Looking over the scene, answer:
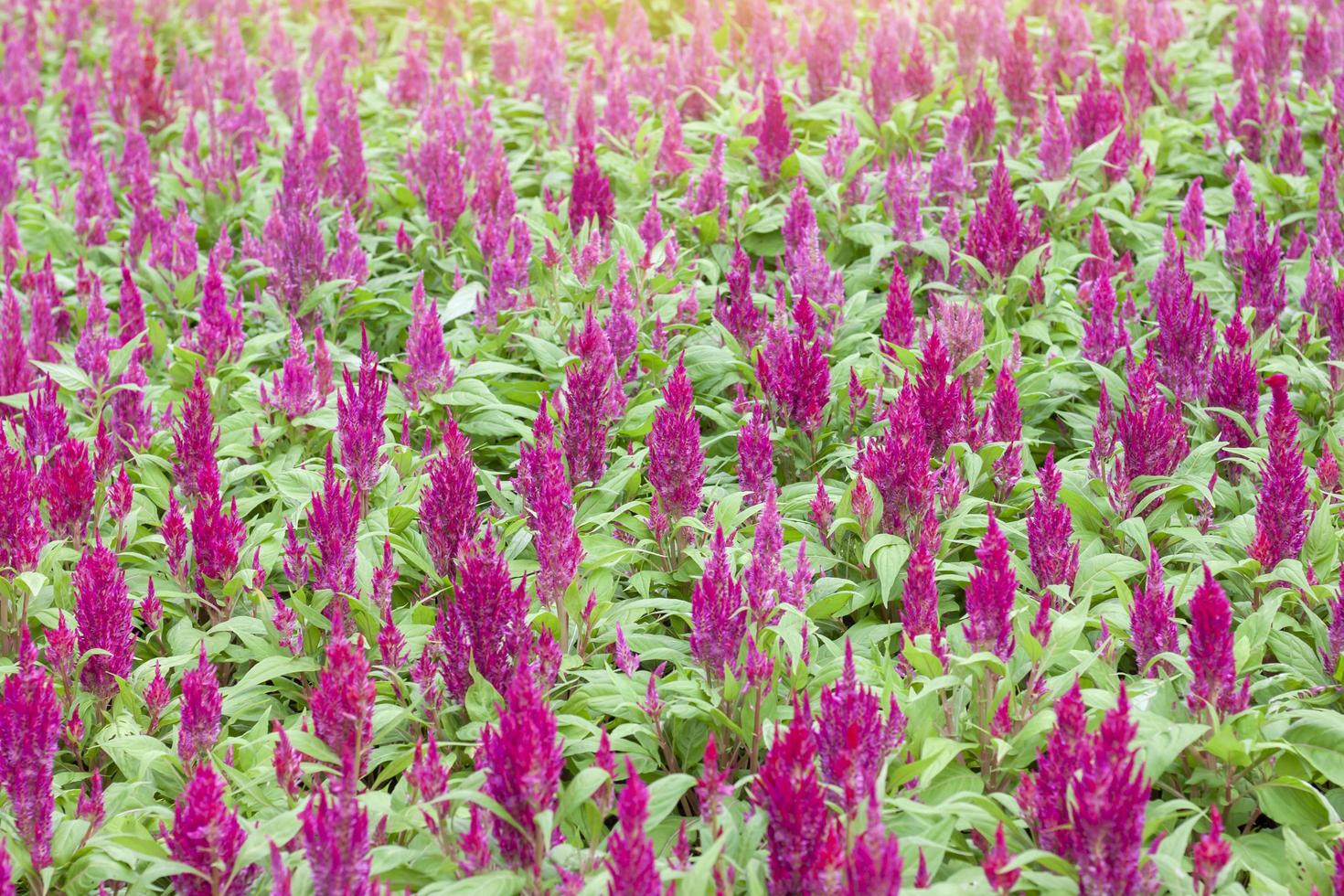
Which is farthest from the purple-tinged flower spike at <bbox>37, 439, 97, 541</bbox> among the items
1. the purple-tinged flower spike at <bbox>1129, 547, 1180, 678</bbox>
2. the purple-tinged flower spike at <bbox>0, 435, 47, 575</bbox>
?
the purple-tinged flower spike at <bbox>1129, 547, 1180, 678</bbox>

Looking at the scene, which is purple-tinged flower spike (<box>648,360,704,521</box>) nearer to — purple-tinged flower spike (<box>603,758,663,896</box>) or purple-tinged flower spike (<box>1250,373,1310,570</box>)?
purple-tinged flower spike (<box>603,758,663,896</box>)

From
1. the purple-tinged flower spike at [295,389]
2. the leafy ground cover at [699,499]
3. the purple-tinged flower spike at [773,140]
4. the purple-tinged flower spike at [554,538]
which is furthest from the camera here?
the purple-tinged flower spike at [773,140]

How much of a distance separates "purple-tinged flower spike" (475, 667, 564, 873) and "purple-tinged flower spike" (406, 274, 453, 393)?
2.13 meters

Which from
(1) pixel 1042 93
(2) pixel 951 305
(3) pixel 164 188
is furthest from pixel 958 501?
(3) pixel 164 188

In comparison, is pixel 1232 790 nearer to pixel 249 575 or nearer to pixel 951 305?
pixel 951 305

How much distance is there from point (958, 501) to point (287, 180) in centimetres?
372

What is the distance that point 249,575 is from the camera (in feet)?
12.9

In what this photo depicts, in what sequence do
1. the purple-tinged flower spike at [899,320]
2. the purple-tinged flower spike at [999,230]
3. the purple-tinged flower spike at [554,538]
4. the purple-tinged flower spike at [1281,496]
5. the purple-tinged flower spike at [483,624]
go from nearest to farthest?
the purple-tinged flower spike at [483,624] → the purple-tinged flower spike at [554,538] → the purple-tinged flower spike at [1281,496] → the purple-tinged flower spike at [899,320] → the purple-tinged flower spike at [999,230]

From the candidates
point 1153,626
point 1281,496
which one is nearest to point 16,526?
point 1153,626

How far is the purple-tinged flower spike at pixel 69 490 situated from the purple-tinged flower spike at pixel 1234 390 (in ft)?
11.6

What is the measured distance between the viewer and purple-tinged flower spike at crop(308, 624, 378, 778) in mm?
2936

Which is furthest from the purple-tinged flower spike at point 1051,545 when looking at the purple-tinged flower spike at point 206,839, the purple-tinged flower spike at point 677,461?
the purple-tinged flower spike at point 206,839

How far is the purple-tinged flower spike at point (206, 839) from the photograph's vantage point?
2744 mm

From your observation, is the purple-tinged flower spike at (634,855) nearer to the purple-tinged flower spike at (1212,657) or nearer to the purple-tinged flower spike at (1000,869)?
the purple-tinged flower spike at (1000,869)
